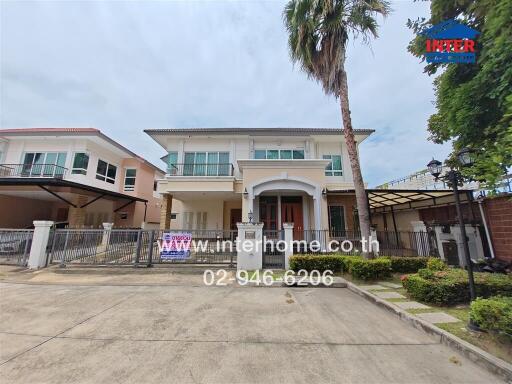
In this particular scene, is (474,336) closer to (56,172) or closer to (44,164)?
(56,172)

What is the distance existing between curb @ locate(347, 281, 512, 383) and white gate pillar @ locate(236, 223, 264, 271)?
5028 mm

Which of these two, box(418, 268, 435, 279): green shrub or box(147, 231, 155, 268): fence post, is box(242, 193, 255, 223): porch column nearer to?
box(147, 231, 155, 268): fence post

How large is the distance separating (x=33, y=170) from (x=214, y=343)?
22400 mm

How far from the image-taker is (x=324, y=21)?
29.6 ft

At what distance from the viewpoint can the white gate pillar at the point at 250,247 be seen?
9.27m

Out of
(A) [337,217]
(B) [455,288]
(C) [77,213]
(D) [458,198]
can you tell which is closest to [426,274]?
(B) [455,288]

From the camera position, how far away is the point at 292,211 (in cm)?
1443

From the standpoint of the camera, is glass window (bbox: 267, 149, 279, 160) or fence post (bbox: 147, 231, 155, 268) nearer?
fence post (bbox: 147, 231, 155, 268)

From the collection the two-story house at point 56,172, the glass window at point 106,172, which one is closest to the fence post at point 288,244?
the two-story house at point 56,172

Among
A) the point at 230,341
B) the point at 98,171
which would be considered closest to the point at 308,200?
the point at 230,341

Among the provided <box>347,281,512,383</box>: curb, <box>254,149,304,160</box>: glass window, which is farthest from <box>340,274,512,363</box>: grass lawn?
<box>254,149,304,160</box>: glass window

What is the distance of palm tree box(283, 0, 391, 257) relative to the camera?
8.70m

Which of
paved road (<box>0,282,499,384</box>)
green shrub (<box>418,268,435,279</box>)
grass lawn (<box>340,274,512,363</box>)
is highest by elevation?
green shrub (<box>418,268,435,279</box>)

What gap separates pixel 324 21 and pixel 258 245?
32.3 feet
